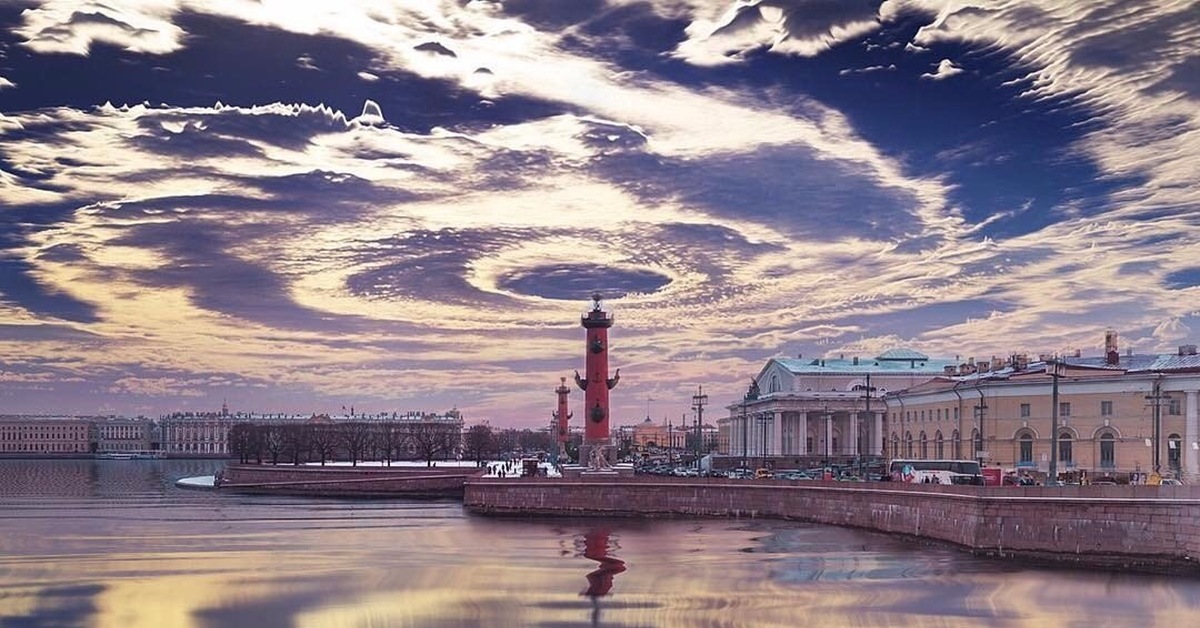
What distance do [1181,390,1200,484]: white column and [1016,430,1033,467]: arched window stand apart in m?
6.79

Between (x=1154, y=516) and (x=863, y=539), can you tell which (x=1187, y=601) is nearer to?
(x=1154, y=516)

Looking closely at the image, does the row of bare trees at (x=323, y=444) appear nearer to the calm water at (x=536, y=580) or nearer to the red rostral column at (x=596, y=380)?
the red rostral column at (x=596, y=380)

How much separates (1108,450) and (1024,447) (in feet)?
13.8

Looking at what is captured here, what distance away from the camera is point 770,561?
35219mm

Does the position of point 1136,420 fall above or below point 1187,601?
above

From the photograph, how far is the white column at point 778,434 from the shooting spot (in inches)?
3302

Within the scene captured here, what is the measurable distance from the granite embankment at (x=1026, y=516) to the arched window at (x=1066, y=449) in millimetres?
11704

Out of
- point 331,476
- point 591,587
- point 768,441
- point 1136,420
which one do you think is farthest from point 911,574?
point 768,441

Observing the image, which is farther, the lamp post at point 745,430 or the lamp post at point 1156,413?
the lamp post at point 745,430

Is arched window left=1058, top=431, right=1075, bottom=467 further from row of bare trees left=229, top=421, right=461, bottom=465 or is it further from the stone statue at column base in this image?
row of bare trees left=229, top=421, right=461, bottom=465

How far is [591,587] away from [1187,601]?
529 inches

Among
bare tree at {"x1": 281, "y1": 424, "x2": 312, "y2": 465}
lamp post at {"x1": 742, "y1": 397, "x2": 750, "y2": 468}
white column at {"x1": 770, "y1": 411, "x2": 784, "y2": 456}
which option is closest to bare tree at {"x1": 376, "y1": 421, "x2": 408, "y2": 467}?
bare tree at {"x1": 281, "y1": 424, "x2": 312, "y2": 465}

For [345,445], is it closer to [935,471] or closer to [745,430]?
[745,430]

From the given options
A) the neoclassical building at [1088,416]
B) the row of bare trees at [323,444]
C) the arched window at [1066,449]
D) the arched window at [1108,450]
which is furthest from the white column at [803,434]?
the arched window at [1108,450]
